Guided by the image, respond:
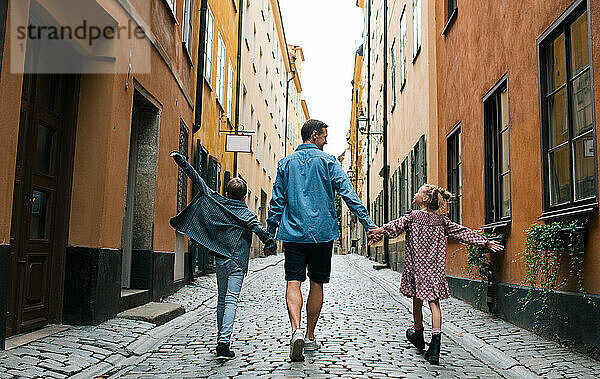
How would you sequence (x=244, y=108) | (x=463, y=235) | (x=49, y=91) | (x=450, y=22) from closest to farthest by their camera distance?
(x=463, y=235)
(x=49, y=91)
(x=450, y=22)
(x=244, y=108)

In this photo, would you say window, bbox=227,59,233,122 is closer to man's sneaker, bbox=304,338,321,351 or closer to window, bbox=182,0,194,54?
window, bbox=182,0,194,54

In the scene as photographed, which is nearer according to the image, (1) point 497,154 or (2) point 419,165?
(1) point 497,154

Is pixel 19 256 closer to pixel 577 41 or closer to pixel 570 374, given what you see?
→ pixel 570 374

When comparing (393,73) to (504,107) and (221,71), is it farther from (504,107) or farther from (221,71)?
(504,107)

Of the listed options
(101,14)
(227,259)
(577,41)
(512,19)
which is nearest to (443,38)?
(512,19)

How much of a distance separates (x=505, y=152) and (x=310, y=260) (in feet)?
12.7

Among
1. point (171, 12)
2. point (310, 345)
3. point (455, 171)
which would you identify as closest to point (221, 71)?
point (171, 12)

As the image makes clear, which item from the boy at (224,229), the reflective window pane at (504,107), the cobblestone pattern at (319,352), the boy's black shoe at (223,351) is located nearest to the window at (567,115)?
the reflective window pane at (504,107)

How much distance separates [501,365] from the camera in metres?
5.32

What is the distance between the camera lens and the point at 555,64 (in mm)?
6449

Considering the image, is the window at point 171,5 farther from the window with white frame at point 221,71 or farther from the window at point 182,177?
the window with white frame at point 221,71

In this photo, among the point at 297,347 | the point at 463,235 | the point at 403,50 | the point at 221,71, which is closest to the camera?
the point at 297,347

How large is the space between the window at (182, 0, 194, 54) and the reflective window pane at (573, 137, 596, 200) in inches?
298

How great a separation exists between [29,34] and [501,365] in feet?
17.7
